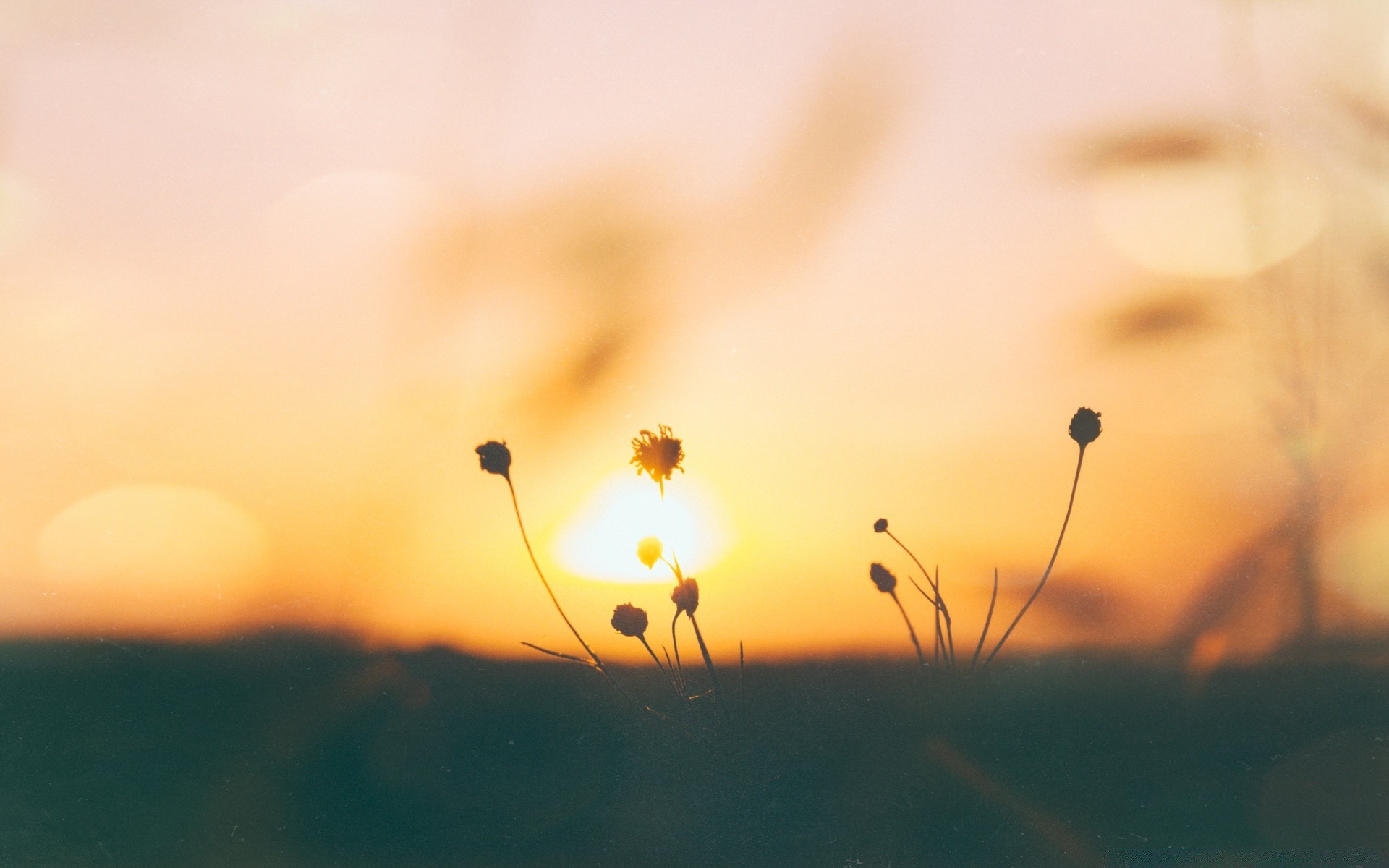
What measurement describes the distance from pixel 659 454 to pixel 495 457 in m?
0.27

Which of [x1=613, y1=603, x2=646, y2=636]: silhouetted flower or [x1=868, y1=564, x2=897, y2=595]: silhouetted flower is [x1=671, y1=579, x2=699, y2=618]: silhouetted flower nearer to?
[x1=613, y1=603, x2=646, y2=636]: silhouetted flower

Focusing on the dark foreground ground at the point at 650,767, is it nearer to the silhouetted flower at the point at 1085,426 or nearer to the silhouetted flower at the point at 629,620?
the silhouetted flower at the point at 629,620

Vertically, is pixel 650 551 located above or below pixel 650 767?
above

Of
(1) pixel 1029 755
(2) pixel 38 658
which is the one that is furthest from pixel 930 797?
(2) pixel 38 658

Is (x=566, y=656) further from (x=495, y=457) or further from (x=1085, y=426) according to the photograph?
(x=1085, y=426)

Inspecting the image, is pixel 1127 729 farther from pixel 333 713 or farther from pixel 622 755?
pixel 333 713

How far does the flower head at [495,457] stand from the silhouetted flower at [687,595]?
336 mm

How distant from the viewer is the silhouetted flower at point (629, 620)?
122cm

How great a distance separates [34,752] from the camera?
1.33 metres

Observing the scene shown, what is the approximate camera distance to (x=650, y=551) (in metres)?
1.25

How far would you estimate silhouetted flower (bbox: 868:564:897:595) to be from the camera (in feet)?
4.54

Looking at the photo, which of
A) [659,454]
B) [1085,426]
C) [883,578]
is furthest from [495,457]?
[1085,426]

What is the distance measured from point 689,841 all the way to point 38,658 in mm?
1158

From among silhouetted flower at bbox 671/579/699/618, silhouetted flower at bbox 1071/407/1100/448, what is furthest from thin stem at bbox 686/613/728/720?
silhouetted flower at bbox 1071/407/1100/448
